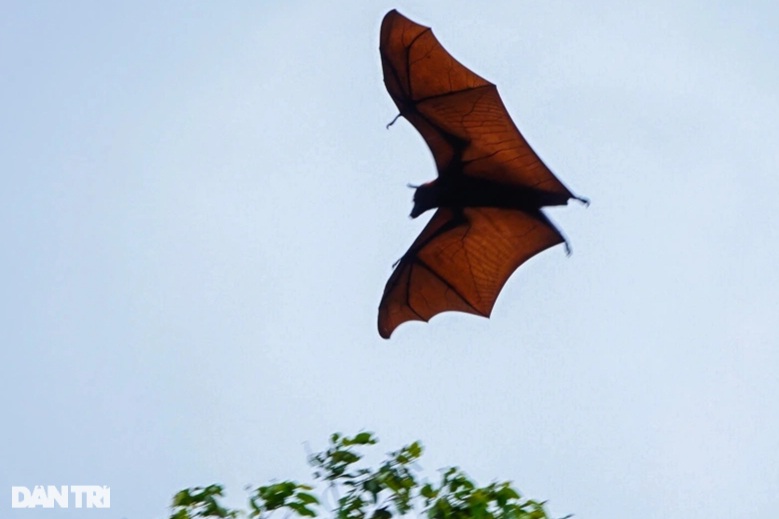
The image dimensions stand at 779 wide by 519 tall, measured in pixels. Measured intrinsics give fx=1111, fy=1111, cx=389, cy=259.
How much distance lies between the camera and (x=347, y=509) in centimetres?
598

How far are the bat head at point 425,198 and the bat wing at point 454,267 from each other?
51cm

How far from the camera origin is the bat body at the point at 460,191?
12.9 m

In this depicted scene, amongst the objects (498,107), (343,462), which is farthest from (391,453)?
(498,107)

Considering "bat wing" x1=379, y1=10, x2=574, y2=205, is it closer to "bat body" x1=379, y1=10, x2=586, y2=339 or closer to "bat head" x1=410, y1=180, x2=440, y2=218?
"bat body" x1=379, y1=10, x2=586, y2=339

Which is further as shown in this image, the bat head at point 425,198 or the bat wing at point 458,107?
the bat head at point 425,198

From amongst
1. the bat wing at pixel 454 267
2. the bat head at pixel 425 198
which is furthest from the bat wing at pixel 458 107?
the bat wing at pixel 454 267

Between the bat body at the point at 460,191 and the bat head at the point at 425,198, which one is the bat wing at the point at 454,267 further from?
the bat head at the point at 425,198

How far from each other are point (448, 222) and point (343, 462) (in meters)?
8.09

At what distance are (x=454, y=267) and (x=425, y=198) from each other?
57.4 inches

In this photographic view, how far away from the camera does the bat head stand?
1347 cm

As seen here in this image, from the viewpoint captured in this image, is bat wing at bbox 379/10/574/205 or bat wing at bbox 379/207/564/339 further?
bat wing at bbox 379/207/564/339

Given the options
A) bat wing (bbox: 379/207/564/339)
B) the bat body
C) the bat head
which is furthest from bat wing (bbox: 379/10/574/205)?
bat wing (bbox: 379/207/564/339)

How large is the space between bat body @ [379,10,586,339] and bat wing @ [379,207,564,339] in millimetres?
13

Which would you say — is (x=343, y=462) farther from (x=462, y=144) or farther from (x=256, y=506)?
(x=462, y=144)
